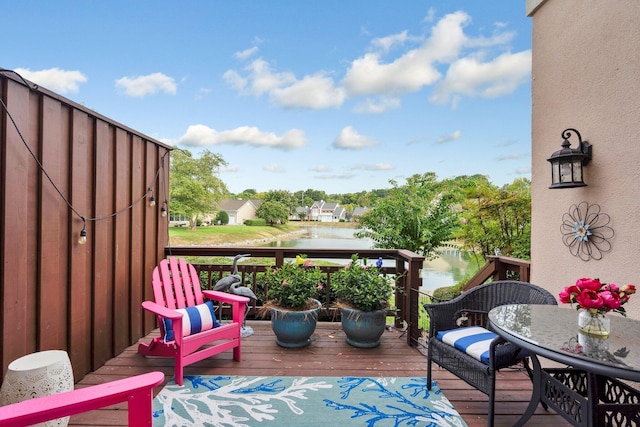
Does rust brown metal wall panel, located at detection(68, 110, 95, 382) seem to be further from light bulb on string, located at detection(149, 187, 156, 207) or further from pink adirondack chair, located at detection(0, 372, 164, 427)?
pink adirondack chair, located at detection(0, 372, 164, 427)

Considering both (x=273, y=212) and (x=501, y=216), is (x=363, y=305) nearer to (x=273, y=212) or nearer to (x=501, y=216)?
(x=501, y=216)

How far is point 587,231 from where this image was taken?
2.06 meters

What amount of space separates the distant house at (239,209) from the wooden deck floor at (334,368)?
8.83m

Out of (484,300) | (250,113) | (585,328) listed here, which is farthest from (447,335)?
(250,113)

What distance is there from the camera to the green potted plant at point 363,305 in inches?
118

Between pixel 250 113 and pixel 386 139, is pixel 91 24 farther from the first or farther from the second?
pixel 386 139

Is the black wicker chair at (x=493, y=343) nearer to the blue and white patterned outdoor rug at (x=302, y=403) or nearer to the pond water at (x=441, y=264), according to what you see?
the blue and white patterned outdoor rug at (x=302, y=403)

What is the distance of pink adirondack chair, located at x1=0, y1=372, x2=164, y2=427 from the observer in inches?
38.8

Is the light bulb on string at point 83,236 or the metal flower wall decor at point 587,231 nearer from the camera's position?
the metal flower wall decor at point 587,231

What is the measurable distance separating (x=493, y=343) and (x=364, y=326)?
1377mm

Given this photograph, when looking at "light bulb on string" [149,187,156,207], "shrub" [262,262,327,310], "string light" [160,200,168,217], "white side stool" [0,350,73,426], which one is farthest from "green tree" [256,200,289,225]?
"white side stool" [0,350,73,426]

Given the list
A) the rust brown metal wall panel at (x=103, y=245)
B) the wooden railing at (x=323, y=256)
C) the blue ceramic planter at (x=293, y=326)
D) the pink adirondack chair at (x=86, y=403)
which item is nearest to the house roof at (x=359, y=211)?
the wooden railing at (x=323, y=256)

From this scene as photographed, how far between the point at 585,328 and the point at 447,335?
84 centimetres

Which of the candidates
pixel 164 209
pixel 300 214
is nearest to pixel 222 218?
pixel 300 214
